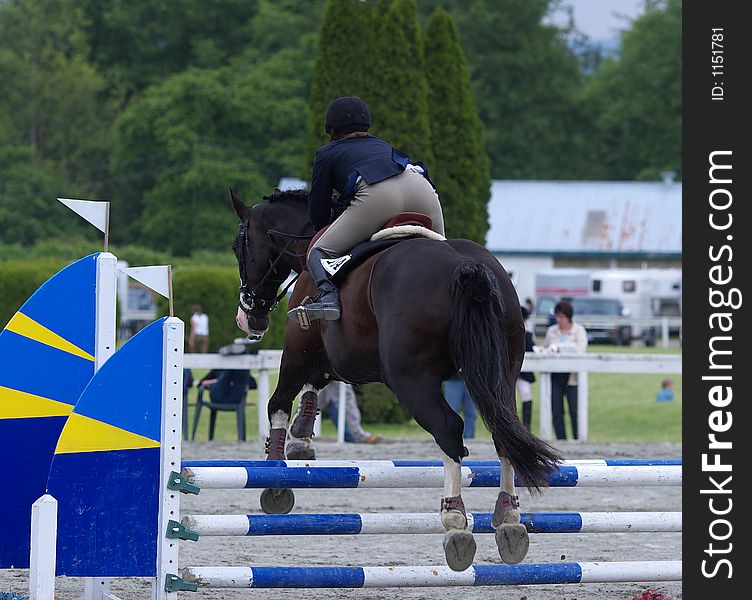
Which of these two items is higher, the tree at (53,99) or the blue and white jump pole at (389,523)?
the tree at (53,99)

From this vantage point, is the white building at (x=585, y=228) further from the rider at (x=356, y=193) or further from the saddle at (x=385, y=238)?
the saddle at (x=385, y=238)

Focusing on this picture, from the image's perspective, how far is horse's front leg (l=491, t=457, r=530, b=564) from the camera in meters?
5.10

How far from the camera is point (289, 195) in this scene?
A: 6578mm

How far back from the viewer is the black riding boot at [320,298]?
218 inches

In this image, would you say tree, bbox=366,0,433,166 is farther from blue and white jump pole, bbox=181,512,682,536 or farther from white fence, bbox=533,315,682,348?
white fence, bbox=533,315,682,348

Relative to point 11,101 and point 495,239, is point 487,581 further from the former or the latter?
point 11,101

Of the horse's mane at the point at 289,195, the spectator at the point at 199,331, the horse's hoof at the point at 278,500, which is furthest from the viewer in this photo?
the spectator at the point at 199,331

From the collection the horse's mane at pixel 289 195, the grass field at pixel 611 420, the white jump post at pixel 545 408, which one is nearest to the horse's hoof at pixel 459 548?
the horse's mane at pixel 289 195

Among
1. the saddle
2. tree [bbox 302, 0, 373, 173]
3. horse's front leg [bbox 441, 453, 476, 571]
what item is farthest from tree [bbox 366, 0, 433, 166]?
horse's front leg [bbox 441, 453, 476, 571]

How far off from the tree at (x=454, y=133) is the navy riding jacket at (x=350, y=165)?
10.5m

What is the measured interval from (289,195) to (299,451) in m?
1.29

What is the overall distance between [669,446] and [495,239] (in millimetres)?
33939
